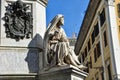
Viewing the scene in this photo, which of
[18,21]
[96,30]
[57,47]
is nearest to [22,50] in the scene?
[18,21]

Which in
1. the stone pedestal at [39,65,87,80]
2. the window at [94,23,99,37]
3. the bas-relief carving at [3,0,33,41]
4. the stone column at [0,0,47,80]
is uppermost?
the window at [94,23,99,37]

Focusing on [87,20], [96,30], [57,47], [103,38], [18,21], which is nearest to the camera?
[57,47]

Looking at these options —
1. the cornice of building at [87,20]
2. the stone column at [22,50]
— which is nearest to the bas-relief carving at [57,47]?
→ the stone column at [22,50]

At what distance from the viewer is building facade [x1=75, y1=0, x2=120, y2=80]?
99.8 ft

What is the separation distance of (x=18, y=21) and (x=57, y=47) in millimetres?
1435

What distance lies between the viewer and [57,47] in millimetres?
8617

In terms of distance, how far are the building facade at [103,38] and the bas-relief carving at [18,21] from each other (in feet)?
67.9

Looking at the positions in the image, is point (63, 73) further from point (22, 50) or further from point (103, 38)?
point (103, 38)

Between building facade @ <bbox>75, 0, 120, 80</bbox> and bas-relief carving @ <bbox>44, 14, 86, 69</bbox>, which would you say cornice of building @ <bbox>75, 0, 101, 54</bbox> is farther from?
bas-relief carving @ <bbox>44, 14, 86, 69</bbox>

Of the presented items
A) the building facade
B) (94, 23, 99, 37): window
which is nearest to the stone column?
the building facade

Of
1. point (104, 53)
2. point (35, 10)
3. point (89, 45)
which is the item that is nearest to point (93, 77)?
point (89, 45)

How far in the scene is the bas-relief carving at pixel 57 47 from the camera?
8.48 metres

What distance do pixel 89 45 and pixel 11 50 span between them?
31.7m

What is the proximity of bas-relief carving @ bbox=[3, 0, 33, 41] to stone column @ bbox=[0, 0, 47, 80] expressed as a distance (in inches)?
2.5
